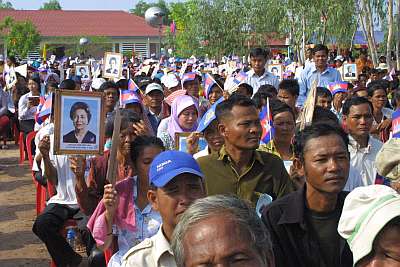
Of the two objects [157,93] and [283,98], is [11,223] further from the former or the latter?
[283,98]

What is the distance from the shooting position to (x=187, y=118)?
6305mm

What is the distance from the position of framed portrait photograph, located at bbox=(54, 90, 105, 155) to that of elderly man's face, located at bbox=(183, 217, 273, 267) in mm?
3090

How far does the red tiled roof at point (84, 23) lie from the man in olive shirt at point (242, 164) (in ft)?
208

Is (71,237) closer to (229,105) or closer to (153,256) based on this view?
(229,105)

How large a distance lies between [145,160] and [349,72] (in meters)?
8.71

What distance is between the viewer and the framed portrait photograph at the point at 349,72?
12.3 metres

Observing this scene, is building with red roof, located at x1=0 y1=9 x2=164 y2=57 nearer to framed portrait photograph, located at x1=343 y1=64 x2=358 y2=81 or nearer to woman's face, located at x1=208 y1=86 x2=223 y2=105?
framed portrait photograph, located at x1=343 y1=64 x2=358 y2=81

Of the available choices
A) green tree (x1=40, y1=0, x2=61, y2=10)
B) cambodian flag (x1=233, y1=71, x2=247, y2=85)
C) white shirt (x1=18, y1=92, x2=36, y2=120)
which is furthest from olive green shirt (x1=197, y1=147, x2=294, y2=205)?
green tree (x1=40, y1=0, x2=61, y2=10)

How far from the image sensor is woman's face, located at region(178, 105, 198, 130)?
628 cm

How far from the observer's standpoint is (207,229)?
80.5 inches

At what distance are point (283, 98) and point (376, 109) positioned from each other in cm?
134

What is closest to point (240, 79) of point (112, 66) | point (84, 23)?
point (112, 66)

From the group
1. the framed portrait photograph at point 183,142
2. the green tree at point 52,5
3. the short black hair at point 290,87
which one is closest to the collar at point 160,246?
the framed portrait photograph at point 183,142

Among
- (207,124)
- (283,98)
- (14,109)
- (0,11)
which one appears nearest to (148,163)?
(207,124)
